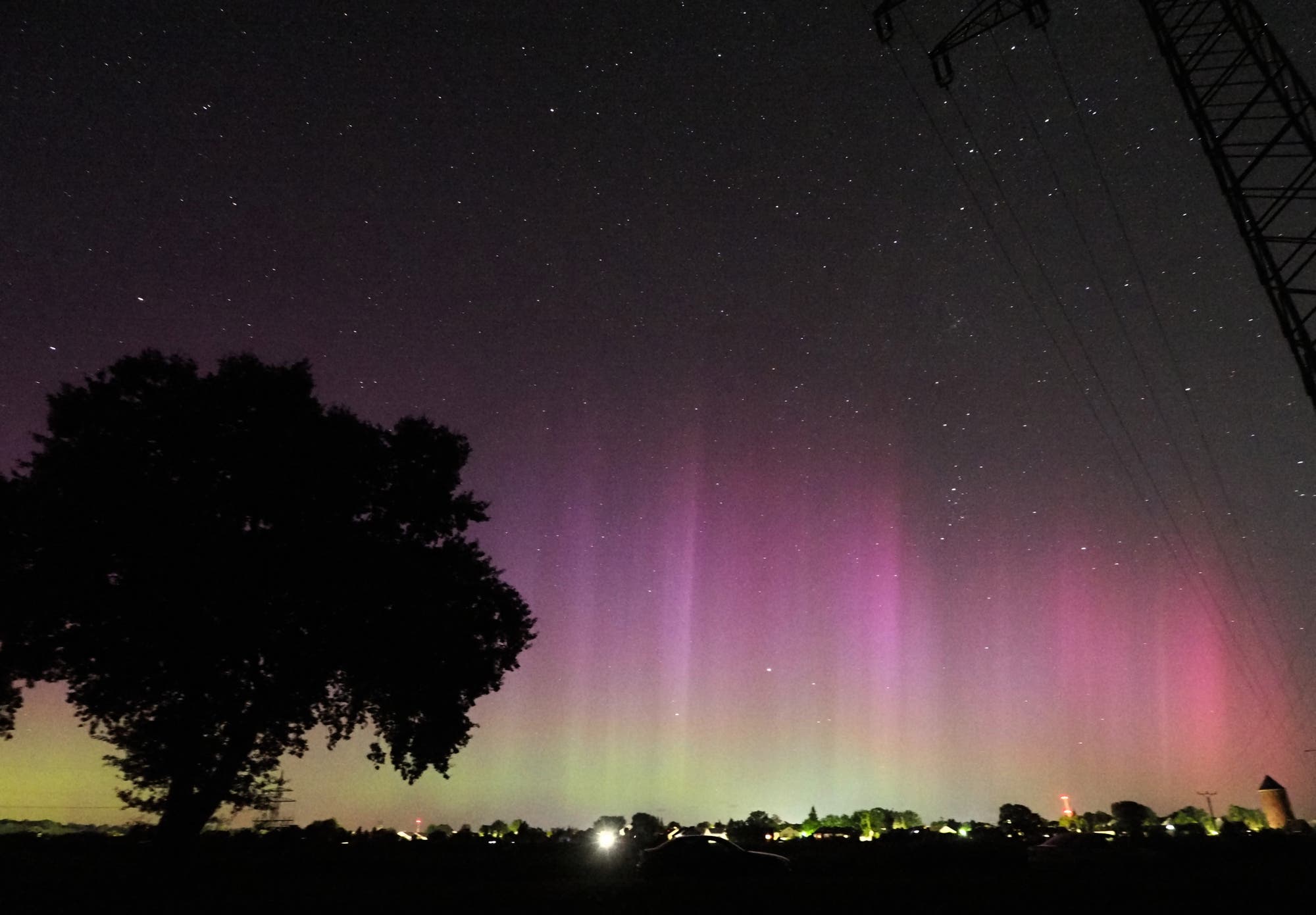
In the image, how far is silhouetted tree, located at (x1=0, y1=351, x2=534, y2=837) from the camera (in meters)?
22.8

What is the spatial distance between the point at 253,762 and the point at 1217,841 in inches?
1792

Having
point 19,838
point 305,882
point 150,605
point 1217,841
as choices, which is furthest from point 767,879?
point 19,838

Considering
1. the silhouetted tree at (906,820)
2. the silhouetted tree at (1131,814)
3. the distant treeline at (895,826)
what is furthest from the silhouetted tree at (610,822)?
the silhouetted tree at (1131,814)

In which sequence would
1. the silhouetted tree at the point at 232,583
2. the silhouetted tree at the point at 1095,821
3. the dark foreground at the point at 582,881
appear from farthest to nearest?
1. the silhouetted tree at the point at 1095,821
2. the silhouetted tree at the point at 232,583
3. the dark foreground at the point at 582,881

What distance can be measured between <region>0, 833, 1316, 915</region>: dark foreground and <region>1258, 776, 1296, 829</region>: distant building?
8092 cm

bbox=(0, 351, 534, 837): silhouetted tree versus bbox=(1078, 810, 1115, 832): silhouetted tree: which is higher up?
bbox=(0, 351, 534, 837): silhouetted tree

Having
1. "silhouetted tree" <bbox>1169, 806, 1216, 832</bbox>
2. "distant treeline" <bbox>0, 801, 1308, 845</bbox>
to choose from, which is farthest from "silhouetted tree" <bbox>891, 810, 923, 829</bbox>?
"silhouetted tree" <bbox>1169, 806, 1216, 832</bbox>

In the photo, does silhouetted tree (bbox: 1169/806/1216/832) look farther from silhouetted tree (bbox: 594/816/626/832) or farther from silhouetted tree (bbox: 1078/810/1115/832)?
silhouetted tree (bbox: 594/816/626/832)

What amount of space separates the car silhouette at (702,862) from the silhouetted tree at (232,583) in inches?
329

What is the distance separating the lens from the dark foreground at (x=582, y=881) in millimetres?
16625

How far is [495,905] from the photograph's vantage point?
17.2 meters

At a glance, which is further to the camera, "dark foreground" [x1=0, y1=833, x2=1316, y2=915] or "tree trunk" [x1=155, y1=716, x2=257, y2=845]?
"tree trunk" [x1=155, y1=716, x2=257, y2=845]

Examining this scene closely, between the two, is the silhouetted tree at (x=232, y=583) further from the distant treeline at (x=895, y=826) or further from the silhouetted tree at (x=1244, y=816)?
the silhouetted tree at (x=1244, y=816)

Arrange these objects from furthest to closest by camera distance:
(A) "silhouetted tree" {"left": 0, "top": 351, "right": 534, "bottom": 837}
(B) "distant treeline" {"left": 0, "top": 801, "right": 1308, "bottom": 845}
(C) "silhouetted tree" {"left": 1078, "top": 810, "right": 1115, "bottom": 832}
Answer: (C) "silhouetted tree" {"left": 1078, "top": 810, "right": 1115, "bottom": 832}, (B) "distant treeline" {"left": 0, "top": 801, "right": 1308, "bottom": 845}, (A) "silhouetted tree" {"left": 0, "top": 351, "right": 534, "bottom": 837}
